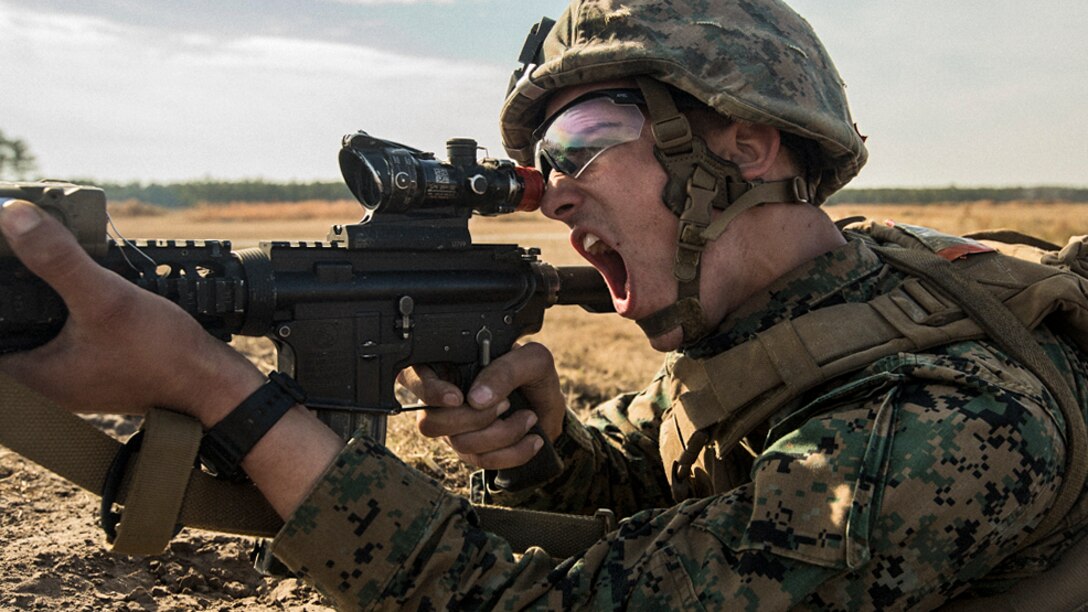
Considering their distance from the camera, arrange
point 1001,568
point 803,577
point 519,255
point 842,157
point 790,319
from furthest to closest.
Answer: point 519,255 < point 842,157 < point 790,319 < point 1001,568 < point 803,577

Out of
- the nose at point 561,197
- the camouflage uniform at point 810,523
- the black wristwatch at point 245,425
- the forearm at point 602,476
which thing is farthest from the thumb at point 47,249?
the forearm at point 602,476

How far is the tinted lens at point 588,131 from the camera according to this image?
10.2ft

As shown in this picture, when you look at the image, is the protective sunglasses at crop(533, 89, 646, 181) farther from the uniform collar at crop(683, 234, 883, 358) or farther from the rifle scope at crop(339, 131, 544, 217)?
the uniform collar at crop(683, 234, 883, 358)

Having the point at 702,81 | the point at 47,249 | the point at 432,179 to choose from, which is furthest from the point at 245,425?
the point at 702,81

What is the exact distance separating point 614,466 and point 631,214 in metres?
1.31

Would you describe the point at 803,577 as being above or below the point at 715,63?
below

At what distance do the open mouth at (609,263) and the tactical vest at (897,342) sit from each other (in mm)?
312

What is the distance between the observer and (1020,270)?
305cm

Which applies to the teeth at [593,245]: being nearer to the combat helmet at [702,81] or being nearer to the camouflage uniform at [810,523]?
the combat helmet at [702,81]

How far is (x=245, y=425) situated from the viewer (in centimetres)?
255

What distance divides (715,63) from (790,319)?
84 centimetres

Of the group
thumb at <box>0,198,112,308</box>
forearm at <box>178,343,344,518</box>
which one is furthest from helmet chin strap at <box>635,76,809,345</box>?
thumb at <box>0,198,112,308</box>

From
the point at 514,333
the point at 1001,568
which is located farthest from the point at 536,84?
the point at 1001,568

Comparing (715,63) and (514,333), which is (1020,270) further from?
(514,333)
